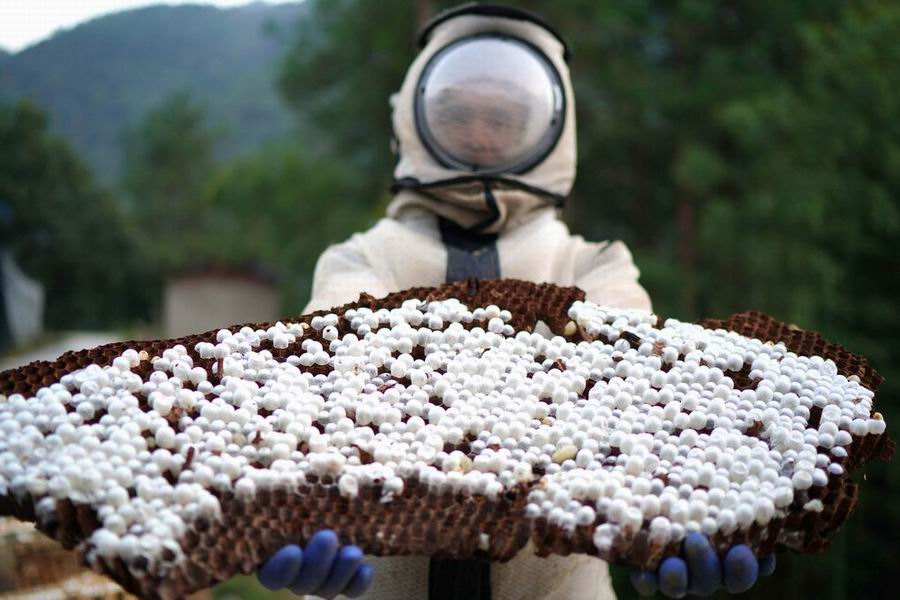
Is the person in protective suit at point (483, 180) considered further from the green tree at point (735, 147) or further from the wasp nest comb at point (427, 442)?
the green tree at point (735, 147)

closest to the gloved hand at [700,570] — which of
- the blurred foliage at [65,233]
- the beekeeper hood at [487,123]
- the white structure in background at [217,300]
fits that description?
the beekeeper hood at [487,123]

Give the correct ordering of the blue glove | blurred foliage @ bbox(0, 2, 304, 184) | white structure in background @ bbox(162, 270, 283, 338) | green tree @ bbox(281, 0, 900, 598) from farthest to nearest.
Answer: blurred foliage @ bbox(0, 2, 304, 184) → white structure in background @ bbox(162, 270, 283, 338) → green tree @ bbox(281, 0, 900, 598) → the blue glove

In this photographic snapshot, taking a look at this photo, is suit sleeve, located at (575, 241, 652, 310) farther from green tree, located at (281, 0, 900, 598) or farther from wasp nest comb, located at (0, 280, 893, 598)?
green tree, located at (281, 0, 900, 598)

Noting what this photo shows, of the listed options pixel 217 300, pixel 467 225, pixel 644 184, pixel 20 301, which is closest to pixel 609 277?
pixel 467 225

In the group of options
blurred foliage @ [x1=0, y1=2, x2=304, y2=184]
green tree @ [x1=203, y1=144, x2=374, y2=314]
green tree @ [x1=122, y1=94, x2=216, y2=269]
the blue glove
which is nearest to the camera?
the blue glove

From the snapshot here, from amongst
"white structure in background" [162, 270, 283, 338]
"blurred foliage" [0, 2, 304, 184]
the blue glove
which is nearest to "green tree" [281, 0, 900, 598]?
"white structure in background" [162, 270, 283, 338]

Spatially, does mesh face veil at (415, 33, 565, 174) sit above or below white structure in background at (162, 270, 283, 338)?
above

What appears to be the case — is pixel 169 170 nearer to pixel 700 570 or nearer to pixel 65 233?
pixel 65 233
